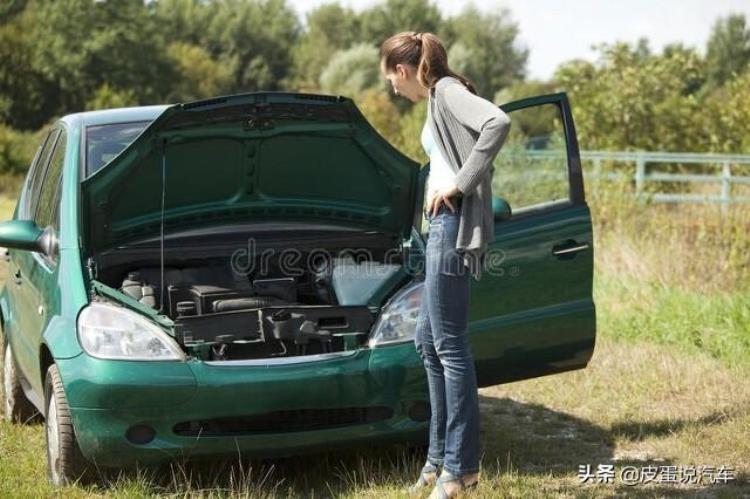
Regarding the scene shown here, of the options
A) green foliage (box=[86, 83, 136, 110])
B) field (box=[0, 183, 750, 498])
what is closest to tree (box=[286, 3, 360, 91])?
green foliage (box=[86, 83, 136, 110])

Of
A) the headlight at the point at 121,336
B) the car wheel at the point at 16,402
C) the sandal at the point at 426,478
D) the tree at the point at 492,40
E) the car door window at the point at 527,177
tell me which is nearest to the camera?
the headlight at the point at 121,336

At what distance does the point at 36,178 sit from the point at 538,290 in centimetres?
269

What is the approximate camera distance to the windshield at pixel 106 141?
487cm

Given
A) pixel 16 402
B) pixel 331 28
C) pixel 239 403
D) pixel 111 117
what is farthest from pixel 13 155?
pixel 331 28

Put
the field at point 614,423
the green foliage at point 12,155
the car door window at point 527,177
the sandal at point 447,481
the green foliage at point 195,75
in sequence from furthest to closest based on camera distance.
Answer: the green foliage at point 195,75 → the green foliage at point 12,155 → the car door window at point 527,177 → the field at point 614,423 → the sandal at point 447,481

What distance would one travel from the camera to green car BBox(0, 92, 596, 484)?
4.17 m

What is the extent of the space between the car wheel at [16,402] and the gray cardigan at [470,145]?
274 centimetres

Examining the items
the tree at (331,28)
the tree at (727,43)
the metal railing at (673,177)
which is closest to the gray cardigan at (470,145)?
the metal railing at (673,177)

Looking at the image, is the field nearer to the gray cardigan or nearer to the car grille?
the car grille

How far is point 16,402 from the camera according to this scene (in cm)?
552

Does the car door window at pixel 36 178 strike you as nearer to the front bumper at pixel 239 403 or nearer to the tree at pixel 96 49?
the front bumper at pixel 239 403

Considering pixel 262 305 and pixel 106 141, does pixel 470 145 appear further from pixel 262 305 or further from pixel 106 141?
pixel 106 141

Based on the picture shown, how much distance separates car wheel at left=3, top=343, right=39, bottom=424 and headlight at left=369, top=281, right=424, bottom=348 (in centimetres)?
208

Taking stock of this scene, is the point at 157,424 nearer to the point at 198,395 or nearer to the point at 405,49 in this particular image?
the point at 198,395
